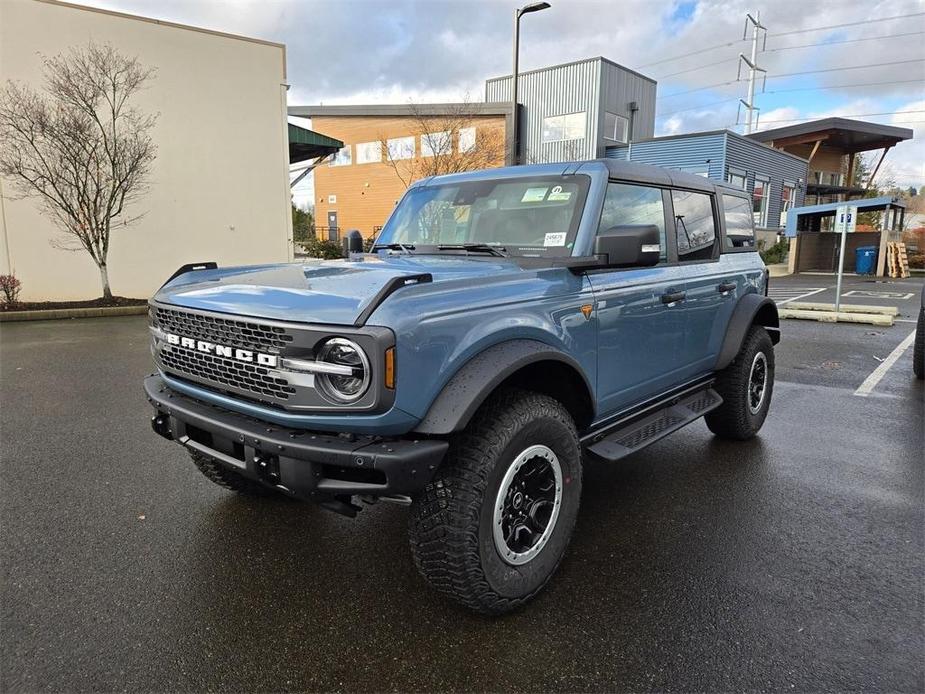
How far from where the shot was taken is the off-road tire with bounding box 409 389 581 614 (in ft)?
7.39

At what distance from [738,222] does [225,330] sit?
4.06m

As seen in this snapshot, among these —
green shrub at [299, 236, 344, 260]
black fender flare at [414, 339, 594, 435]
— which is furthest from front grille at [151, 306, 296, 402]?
green shrub at [299, 236, 344, 260]

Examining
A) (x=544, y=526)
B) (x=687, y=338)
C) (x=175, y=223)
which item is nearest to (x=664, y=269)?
(x=687, y=338)

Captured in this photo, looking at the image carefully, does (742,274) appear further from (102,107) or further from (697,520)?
(102,107)

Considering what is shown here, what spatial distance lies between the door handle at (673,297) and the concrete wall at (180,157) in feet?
42.7

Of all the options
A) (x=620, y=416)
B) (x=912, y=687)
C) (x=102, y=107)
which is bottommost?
(x=912, y=687)

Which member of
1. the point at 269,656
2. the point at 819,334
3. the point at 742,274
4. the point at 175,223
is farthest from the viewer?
the point at 175,223

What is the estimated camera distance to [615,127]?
2548 centimetres

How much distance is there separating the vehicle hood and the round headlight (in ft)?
0.30

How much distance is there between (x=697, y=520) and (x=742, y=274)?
2.08m

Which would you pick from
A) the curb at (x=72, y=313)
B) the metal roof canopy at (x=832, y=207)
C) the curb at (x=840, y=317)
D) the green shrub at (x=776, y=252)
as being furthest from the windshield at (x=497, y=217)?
the green shrub at (x=776, y=252)

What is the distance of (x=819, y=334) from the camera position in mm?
9883

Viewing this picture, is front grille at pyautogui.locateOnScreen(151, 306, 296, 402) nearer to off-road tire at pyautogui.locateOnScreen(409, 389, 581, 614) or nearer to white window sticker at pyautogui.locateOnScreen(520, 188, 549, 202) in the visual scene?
off-road tire at pyautogui.locateOnScreen(409, 389, 581, 614)

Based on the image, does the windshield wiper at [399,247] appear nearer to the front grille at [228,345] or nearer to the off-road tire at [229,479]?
the front grille at [228,345]
